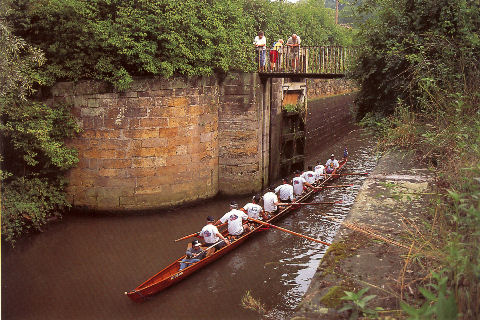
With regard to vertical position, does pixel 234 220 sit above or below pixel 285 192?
below

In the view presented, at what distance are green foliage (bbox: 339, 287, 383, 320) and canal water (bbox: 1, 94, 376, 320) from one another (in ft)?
17.8

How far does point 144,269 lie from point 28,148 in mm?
4582

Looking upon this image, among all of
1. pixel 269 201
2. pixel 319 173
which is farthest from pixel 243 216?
pixel 319 173

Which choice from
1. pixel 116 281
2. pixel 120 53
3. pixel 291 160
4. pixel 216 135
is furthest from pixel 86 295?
pixel 291 160

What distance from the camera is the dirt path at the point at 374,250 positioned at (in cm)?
396

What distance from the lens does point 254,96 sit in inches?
637

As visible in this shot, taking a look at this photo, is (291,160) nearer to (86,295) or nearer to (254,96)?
(254,96)

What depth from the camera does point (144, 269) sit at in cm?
1081

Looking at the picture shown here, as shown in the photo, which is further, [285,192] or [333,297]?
[285,192]

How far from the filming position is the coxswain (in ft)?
34.2

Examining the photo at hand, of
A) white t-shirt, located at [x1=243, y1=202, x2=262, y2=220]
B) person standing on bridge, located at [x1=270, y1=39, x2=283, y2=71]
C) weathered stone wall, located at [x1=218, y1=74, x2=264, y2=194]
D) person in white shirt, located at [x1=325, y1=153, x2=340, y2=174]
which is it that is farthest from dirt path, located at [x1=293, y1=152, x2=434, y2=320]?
person in white shirt, located at [x1=325, y1=153, x2=340, y2=174]

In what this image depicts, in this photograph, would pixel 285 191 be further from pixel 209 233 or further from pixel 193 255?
pixel 193 255

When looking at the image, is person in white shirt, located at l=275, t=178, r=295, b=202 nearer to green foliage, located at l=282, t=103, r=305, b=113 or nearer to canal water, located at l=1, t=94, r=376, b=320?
canal water, located at l=1, t=94, r=376, b=320

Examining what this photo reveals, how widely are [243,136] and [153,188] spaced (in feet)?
12.2
